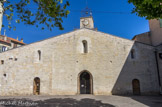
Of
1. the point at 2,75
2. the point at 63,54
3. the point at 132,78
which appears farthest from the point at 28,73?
the point at 132,78

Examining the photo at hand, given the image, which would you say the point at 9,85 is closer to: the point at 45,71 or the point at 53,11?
the point at 45,71

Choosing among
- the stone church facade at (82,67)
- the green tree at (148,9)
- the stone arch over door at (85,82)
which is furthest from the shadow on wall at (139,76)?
the green tree at (148,9)

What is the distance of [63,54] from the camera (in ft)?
46.7

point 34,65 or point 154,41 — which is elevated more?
point 154,41

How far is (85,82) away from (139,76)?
5788 mm

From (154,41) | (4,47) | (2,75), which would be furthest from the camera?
(4,47)

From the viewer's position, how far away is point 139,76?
499 inches

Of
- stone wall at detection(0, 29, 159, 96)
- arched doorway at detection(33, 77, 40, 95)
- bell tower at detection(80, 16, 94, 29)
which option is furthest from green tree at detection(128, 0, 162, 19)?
bell tower at detection(80, 16, 94, 29)

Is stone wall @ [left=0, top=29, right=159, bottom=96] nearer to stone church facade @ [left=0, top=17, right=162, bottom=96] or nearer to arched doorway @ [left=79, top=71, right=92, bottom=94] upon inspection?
stone church facade @ [left=0, top=17, right=162, bottom=96]

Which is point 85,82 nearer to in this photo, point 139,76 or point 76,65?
point 76,65

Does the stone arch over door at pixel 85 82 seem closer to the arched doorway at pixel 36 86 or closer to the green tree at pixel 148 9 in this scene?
the arched doorway at pixel 36 86

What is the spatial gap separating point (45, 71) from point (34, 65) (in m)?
1.58

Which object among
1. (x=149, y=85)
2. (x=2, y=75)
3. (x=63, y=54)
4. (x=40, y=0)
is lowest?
(x=149, y=85)

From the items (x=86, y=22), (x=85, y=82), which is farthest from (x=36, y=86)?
(x=86, y=22)
